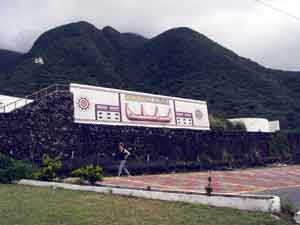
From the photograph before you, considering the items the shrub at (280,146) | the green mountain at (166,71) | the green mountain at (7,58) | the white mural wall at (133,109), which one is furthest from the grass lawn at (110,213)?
the green mountain at (7,58)

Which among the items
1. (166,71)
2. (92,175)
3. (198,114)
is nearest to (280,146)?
(198,114)

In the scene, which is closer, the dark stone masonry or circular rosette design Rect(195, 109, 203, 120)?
the dark stone masonry

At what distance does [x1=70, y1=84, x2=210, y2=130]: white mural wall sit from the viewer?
652 inches

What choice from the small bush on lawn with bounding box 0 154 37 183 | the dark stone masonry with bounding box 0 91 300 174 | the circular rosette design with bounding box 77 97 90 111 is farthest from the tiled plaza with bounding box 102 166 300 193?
the circular rosette design with bounding box 77 97 90 111

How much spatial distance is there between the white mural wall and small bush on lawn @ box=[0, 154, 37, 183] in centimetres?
427

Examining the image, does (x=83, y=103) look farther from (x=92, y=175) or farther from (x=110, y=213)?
(x=110, y=213)

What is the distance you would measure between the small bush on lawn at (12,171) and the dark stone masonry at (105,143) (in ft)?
8.20

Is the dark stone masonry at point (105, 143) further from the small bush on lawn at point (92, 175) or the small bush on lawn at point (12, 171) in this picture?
the small bush on lawn at point (92, 175)

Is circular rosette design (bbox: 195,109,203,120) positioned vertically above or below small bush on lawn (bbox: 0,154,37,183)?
above

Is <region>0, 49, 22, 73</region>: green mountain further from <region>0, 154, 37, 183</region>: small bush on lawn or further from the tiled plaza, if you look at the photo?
<region>0, 154, 37, 183</region>: small bush on lawn

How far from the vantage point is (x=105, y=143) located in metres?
17.2

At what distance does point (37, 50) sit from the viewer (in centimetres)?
5931

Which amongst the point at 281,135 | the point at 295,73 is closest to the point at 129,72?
the point at 295,73

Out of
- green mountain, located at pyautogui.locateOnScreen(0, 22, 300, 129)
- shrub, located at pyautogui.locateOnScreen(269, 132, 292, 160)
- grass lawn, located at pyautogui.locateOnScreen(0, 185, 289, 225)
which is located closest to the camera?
grass lawn, located at pyautogui.locateOnScreen(0, 185, 289, 225)
